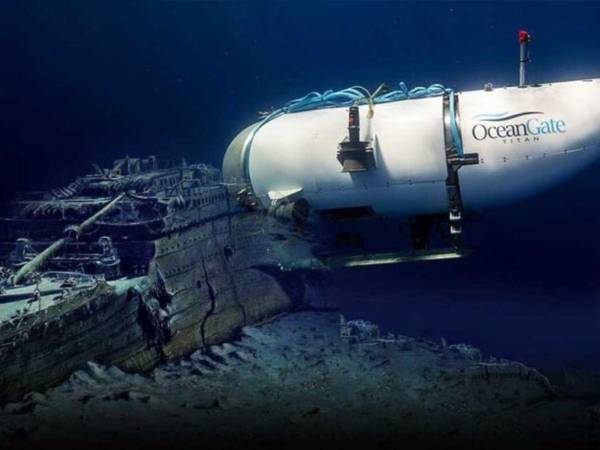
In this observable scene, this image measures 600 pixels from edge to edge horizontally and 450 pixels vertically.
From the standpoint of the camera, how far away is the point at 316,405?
5738 millimetres

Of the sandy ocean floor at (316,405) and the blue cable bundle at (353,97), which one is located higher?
the blue cable bundle at (353,97)

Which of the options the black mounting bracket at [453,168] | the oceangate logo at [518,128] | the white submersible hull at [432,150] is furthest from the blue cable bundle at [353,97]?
the oceangate logo at [518,128]

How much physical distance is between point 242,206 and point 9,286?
147 inches

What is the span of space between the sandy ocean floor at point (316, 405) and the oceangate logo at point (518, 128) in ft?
9.62

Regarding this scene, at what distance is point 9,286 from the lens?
7.32m

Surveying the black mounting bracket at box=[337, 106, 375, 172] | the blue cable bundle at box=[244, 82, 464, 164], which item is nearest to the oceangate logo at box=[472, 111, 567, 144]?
the blue cable bundle at box=[244, 82, 464, 164]

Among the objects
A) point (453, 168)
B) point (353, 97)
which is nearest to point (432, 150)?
point (453, 168)

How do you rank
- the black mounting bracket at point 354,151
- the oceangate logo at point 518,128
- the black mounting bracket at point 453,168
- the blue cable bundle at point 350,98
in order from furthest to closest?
1. the blue cable bundle at point 350,98
2. the black mounting bracket at point 354,151
3. the black mounting bracket at point 453,168
4. the oceangate logo at point 518,128

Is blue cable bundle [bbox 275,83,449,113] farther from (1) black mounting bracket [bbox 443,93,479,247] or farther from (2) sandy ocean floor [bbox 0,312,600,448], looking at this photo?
(2) sandy ocean floor [bbox 0,312,600,448]

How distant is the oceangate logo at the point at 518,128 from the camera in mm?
5133

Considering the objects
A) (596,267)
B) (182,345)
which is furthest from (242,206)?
(596,267)

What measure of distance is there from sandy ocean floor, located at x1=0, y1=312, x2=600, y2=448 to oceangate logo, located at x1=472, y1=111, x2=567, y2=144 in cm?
293

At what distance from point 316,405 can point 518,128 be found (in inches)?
143

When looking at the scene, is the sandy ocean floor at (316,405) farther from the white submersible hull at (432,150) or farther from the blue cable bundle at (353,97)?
the blue cable bundle at (353,97)
